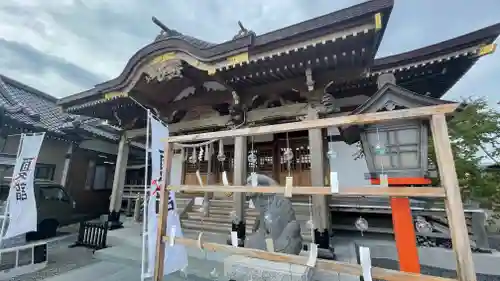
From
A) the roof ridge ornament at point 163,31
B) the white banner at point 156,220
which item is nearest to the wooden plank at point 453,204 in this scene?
the white banner at point 156,220

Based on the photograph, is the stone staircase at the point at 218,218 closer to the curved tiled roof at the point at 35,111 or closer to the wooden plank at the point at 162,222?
the wooden plank at the point at 162,222

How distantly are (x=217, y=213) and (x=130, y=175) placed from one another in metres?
9.14

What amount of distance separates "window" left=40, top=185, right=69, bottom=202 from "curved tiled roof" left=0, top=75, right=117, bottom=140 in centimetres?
244

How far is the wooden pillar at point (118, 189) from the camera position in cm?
736

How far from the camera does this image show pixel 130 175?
13.5m

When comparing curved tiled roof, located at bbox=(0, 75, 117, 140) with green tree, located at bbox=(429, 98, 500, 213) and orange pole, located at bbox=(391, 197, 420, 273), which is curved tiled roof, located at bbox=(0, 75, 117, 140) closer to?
orange pole, located at bbox=(391, 197, 420, 273)

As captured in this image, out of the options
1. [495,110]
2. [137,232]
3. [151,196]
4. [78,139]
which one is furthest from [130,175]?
[495,110]

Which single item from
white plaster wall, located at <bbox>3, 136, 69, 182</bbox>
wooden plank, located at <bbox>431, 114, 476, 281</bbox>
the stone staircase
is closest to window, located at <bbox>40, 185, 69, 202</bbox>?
white plaster wall, located at <bbox>3, 136, 69, 182</bbox>

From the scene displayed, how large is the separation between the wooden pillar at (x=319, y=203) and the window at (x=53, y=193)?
8753mm

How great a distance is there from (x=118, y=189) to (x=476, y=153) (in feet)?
36.9

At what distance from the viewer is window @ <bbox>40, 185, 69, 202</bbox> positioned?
24.8 feet

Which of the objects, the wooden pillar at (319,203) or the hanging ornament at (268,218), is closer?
the hanging ornament at (268,218)

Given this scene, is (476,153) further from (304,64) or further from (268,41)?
(268,41)

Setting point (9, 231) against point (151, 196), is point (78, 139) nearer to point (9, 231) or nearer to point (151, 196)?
point (9, 231)
